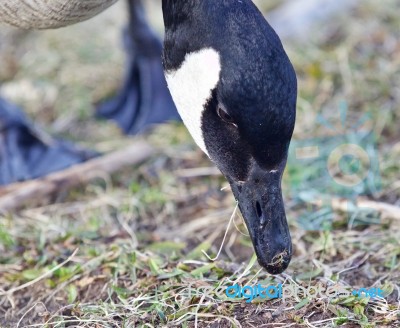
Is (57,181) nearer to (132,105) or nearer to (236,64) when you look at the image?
(132,105)

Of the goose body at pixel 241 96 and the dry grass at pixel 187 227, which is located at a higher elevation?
the goose body at pixel 241 96

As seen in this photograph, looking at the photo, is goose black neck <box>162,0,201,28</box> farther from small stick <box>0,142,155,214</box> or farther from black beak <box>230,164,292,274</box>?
small stick <box>0,142,155,214</box>

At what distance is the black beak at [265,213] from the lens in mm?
2371

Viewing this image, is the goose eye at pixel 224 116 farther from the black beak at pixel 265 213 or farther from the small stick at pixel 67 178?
the small stick at pixel 67 178

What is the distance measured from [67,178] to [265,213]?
1.47m

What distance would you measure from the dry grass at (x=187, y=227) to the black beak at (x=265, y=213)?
8 centimetres

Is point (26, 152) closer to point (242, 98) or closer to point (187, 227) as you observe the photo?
point (187, 227)

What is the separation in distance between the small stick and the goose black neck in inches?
48.7

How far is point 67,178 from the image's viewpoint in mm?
3613

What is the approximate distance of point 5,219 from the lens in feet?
10.6

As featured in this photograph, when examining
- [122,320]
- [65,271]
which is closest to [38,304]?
[65,271]

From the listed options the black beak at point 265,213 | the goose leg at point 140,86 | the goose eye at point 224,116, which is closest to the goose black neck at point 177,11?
the goose eye at point 224,116

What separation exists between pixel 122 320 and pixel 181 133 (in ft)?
6.86

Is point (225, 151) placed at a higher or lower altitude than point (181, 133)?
higher
